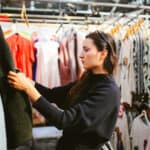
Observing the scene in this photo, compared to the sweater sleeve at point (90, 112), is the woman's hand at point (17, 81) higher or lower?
higher

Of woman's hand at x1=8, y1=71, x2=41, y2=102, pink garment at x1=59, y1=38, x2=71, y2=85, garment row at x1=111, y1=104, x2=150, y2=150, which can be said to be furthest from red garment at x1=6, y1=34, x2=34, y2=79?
woman's hand at x1=8, y1=71, x2=41, y2=102

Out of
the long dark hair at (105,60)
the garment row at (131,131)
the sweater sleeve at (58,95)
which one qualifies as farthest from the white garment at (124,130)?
the long dark hair at (105,60)

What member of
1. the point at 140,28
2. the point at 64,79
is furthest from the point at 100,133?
the point at 140,28

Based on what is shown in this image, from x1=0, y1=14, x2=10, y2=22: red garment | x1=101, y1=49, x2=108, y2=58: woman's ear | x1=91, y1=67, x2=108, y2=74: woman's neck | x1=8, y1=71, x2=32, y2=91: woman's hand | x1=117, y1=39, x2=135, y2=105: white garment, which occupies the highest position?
x1=0, y1=14, x2=10, y2=22: red garment

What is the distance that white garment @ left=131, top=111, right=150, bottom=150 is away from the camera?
237 centimetres

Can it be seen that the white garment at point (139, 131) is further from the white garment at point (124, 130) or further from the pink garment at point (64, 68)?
the pink garment at point (64, 68)

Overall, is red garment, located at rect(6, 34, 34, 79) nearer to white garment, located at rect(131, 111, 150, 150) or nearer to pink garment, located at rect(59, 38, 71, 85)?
pink garment, located at rect(59, 38, 71, 85)

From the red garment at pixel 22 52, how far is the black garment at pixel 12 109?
1.13 m

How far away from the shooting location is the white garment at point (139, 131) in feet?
7.76

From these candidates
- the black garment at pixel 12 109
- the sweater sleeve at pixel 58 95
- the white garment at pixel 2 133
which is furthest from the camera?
the sweater sleeve at pixel 58 95

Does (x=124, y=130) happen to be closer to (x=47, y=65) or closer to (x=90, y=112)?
(x=47, y=65)

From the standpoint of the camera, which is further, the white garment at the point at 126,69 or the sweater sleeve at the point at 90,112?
the white garment at the point at 126,69

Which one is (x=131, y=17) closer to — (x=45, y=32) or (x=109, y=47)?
(x=45, y=32)

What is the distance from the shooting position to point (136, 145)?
2.43 m
